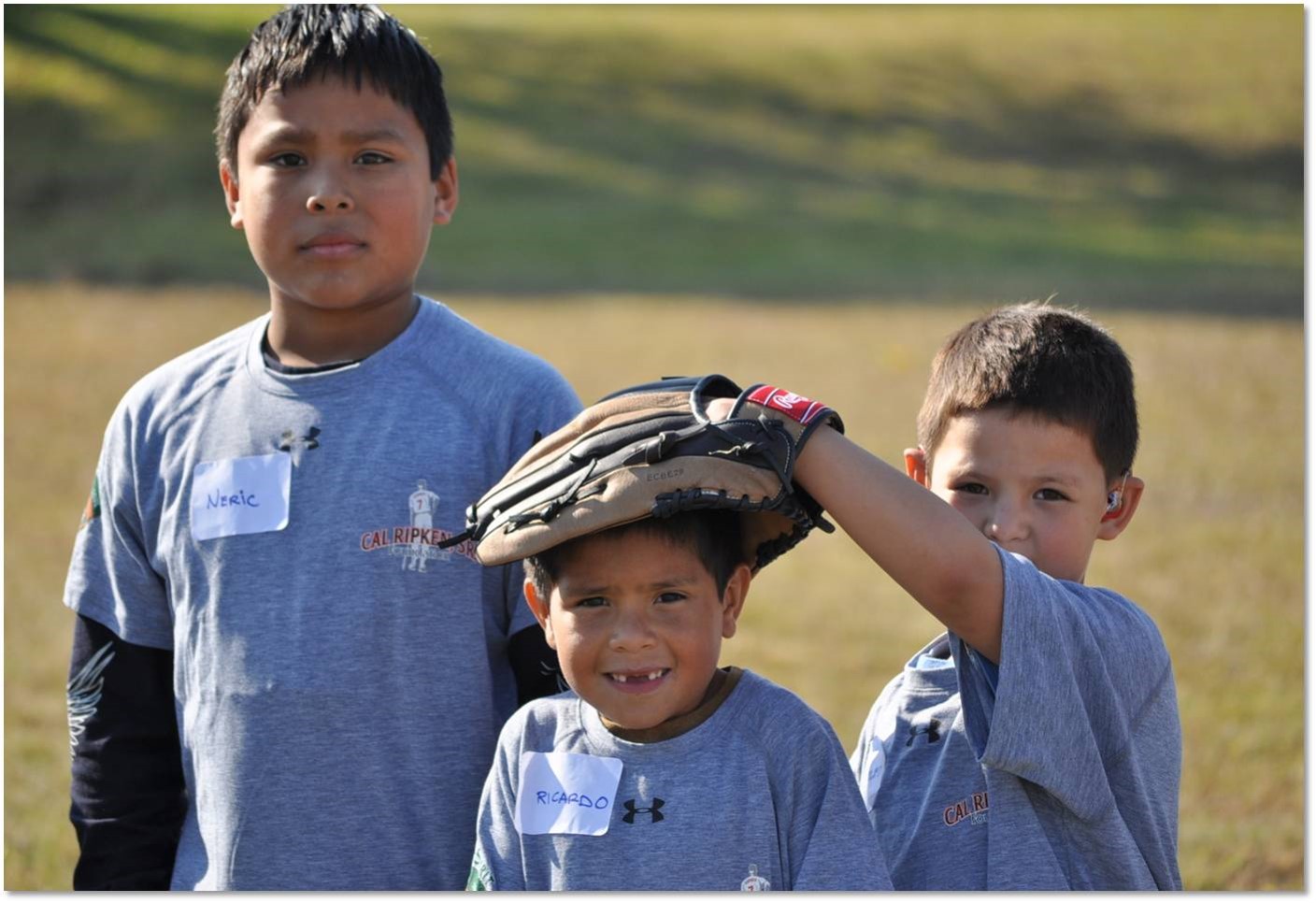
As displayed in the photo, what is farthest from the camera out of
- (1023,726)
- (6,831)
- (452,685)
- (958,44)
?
(958,44)

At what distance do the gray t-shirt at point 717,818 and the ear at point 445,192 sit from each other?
98 centimetres

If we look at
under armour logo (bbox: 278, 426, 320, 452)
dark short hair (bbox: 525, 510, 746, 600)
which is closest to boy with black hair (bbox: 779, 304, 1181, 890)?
dark short hair (bbox: 525, 510, 746, 600)

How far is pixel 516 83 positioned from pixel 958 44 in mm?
7857

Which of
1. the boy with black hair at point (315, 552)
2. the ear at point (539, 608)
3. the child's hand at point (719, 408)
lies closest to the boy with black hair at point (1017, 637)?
the child's hand at point (719, 408)

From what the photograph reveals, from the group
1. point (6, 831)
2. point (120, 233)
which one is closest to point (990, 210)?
point (120, 233)

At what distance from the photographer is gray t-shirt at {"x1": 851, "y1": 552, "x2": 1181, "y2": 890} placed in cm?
204

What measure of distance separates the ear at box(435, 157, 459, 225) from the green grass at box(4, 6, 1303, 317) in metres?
12.7

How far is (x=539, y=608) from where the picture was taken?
2311 millimetres

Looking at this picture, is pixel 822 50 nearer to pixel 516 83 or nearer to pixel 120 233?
pixel 516 83

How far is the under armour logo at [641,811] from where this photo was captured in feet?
7.04

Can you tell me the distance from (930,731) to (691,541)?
19.0 inches

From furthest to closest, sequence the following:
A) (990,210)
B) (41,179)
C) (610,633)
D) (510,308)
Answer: (990,210) → (41,179) → (510,308) → (610,633)

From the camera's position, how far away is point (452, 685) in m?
2.44

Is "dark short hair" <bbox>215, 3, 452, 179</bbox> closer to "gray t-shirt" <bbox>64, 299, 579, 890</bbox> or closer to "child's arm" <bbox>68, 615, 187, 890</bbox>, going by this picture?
"gray t-shirt" <bbox>64, 299, 579, 890</bbox>
